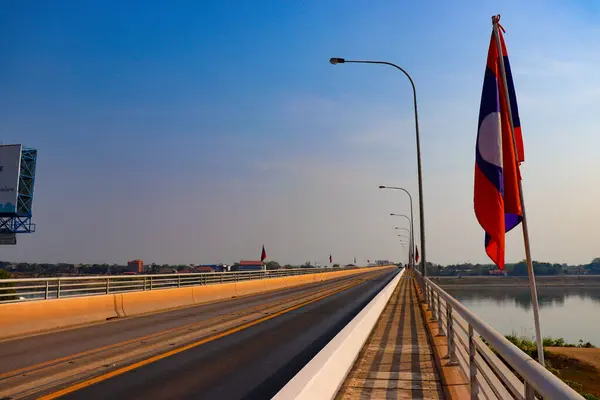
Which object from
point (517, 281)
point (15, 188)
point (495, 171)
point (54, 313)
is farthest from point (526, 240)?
point (517, 281)

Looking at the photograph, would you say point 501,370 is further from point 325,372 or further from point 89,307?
point 89,307

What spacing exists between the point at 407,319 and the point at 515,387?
13.5 m

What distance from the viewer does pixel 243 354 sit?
1036cm

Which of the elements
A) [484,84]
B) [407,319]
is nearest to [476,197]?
[484,84]

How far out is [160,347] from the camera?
1084 cm

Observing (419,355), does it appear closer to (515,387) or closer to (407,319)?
(515,387)

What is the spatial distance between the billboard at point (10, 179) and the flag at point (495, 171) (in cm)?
5015

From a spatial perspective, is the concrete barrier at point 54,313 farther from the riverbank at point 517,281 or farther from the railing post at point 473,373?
the riverbank at point 517,281

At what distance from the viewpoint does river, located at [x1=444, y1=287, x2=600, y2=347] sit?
226ft

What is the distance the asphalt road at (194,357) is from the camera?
24.0 feet

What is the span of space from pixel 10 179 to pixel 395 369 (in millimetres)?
48858

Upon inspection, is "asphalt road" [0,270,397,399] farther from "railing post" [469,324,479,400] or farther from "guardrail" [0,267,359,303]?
"railing post" [469,324,479,400]

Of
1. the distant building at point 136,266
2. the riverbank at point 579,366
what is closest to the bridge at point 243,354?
the riverbank at point 579,366

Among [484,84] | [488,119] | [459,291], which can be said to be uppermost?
[484,84]
